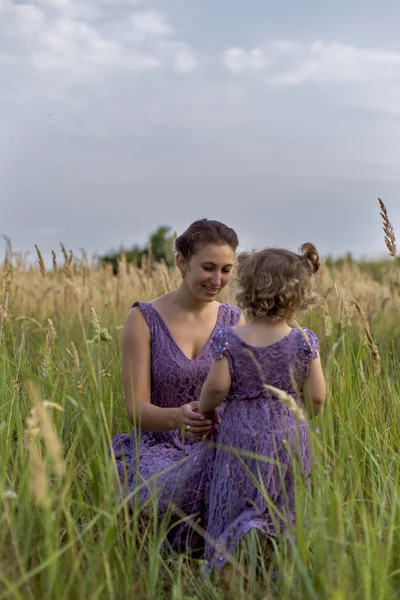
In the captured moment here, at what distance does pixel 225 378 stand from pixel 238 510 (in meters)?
0.44

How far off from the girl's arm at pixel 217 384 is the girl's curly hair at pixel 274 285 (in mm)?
195

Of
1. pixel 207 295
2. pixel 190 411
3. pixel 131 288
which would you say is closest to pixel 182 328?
pixel 207 295

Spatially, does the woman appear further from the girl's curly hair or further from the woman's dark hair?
the girl's curly hair

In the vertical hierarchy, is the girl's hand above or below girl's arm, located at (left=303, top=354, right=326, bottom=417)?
A: below

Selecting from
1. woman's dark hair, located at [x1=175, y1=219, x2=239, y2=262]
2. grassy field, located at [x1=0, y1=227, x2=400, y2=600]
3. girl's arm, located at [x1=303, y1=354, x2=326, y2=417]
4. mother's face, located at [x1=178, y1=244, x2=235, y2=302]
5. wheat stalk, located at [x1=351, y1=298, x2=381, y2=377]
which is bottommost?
grassy field, located at [x1=0, y1=227, x2=400, y2=600]

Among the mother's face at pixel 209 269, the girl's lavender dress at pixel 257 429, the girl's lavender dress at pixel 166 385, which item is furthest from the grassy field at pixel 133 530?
the mother's face at pixel 209 269

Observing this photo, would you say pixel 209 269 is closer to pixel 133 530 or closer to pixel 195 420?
pixel 195 420

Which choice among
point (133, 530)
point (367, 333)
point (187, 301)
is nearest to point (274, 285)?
point (367, 333)

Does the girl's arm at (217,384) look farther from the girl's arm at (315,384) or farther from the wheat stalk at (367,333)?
the wheat stalk at (367,333)

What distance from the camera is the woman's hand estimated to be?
100 inches

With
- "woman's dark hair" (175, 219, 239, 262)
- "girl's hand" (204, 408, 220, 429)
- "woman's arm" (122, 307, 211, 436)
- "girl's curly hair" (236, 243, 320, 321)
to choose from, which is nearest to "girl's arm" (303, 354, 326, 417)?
"girl's curly hair" (236, 243, 320, 321)

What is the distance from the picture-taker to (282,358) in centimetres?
239

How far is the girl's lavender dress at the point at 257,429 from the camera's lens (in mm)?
2365

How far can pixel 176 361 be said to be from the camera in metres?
3.03
